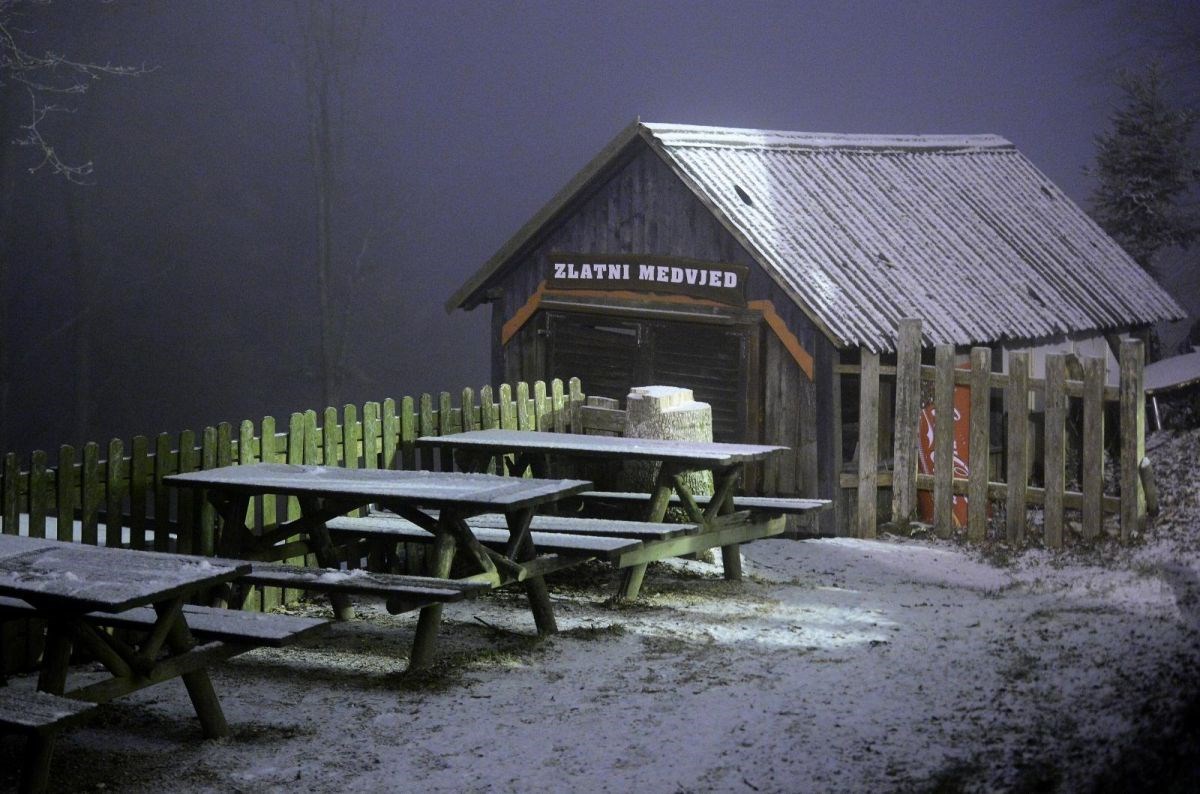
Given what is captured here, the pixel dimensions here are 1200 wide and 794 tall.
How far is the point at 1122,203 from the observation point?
2314cm

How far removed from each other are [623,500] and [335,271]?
2996 cm

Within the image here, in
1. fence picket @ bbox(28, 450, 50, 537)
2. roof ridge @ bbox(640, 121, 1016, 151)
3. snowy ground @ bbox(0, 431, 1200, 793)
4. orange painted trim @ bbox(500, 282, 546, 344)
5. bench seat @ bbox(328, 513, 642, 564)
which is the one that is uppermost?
roof ridge @ bbox(640, 121, 1016, 151)

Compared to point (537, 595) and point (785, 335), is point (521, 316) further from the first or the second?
point (537, 595)

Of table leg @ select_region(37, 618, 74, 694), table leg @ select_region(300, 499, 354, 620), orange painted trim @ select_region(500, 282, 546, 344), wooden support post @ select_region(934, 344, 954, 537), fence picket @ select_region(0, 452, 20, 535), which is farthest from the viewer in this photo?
orange painted trim @ select_region(500, 282, 546, 344)

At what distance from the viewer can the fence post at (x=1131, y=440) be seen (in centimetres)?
1158

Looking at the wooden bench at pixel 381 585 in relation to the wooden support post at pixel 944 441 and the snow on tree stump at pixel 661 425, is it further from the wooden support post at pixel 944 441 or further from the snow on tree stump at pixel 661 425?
the wooden support post at pixel 944 441

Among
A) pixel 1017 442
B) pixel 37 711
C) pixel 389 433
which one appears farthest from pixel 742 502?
pixel 37 711

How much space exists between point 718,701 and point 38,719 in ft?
10.7

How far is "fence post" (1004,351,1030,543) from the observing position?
1210cm

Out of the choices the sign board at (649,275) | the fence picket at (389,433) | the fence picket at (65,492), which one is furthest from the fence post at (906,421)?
the fence picket at (65,492)

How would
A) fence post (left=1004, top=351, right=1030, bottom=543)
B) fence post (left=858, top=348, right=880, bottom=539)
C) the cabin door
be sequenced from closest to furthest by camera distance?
fence post (left=1004, top=351, right=1030, bottom=543) → fence post (left=858, top=348, right=880, bottom=539) → the cabin door

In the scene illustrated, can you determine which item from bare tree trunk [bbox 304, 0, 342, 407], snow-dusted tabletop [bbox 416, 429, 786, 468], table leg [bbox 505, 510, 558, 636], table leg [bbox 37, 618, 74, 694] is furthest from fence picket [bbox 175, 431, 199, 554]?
bare tree trunk [bbox 304, 0, 342, 407]

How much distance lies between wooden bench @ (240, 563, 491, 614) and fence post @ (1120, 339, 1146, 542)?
6411 millimetres

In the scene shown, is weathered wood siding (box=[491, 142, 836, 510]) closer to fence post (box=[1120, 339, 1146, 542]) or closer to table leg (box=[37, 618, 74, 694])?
fence post (box=[1120, 339, 1146, 542])
